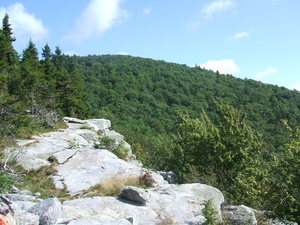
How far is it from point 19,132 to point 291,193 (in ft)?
46.3

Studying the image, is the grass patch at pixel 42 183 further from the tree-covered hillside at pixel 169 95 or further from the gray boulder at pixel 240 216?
the tree-covered hillside at pixel 169 95

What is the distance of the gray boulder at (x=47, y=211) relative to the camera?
6455 millimetres

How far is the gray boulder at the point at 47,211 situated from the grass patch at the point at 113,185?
13.5ft

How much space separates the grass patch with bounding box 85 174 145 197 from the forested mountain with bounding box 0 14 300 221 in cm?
446

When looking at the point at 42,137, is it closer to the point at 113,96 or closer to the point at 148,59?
the point at 113,96

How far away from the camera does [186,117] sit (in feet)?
79.4

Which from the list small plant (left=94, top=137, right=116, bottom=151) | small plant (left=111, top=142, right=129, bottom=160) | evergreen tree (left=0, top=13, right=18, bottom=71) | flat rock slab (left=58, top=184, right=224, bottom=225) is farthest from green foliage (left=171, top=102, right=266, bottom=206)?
evergreen tree (left=0, top=13, right=18, bottom=71)

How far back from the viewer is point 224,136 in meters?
19.8

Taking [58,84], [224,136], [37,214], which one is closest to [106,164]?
[37,214]

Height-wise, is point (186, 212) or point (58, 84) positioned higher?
point (58, 84)

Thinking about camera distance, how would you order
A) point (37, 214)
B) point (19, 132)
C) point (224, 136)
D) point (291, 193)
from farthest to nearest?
point (224, 136)
point (19, 132)
point (291, 193)
point (37, 214)

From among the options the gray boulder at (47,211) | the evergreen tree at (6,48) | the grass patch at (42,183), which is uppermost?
the evergreen tree at (6,48)

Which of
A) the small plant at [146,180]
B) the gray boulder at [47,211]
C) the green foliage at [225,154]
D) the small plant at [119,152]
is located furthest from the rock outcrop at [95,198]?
the green foliage at [225,154]

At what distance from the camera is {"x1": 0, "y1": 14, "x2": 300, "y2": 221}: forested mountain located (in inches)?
434
